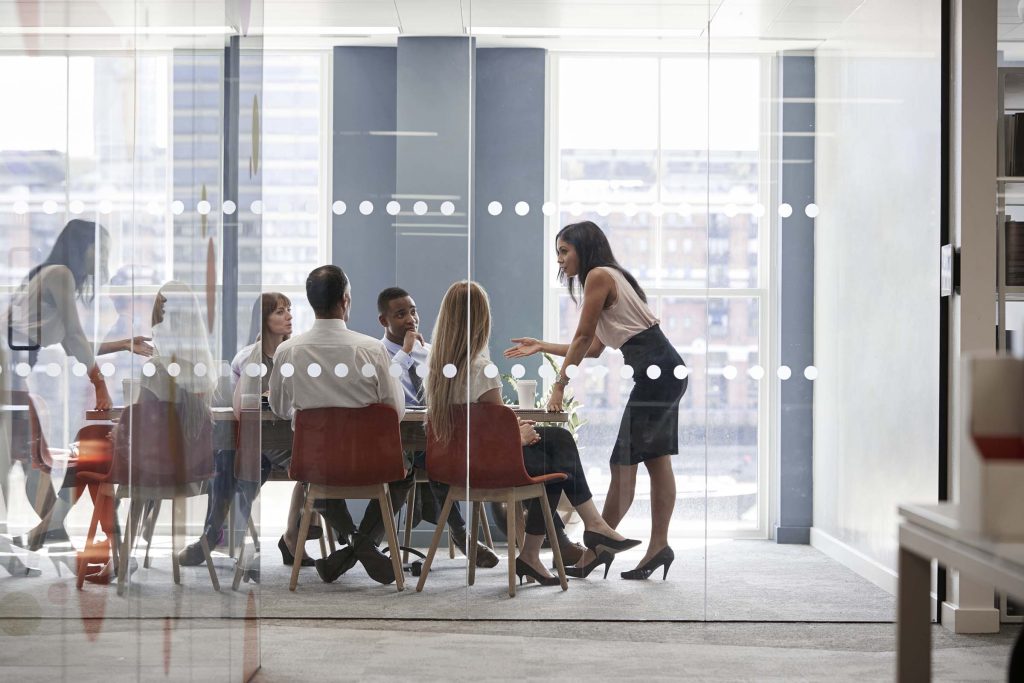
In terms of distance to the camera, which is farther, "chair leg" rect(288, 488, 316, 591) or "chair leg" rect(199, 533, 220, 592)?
"chair leg" rect(288, 488, 316, 591)

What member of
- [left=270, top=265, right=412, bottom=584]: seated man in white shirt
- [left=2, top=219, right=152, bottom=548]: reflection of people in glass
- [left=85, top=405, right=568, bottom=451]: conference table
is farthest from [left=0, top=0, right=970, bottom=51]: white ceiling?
[left=2, top=219, right=152, bottom=548]: reflection of people in glass

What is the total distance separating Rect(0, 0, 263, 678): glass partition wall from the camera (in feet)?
7.70

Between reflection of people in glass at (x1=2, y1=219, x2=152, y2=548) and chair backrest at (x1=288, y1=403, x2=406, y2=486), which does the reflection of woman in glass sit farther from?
reflection of people in glass at (x1=2, y1=219, x2=152, y2=548)

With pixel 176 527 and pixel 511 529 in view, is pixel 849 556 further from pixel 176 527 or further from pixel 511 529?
pixel 176 527

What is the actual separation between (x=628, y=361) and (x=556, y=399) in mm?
340

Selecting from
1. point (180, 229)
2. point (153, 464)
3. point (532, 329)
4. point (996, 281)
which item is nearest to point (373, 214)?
point (532, 329)

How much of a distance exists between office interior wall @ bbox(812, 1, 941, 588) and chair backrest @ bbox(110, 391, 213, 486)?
259 cm

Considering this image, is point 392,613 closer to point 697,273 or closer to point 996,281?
point 697,273

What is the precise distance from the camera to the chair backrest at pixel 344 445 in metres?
3.83

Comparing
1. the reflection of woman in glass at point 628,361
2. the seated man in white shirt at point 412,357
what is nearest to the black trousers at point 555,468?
the reflection of woman in glass at point 628,361

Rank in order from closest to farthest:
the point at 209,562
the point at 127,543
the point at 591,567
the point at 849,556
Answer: the point at 127,543, the point at 209,562, the point at 591,567, the point at 849,556

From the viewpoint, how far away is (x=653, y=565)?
3.89m

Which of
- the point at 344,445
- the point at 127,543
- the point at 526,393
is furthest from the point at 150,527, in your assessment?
the point at 526,393

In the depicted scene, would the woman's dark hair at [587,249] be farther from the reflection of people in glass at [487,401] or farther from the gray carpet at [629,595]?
the gray carpet at [629,595]
